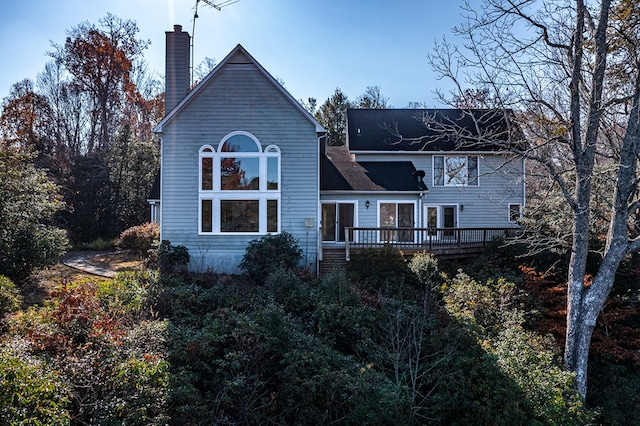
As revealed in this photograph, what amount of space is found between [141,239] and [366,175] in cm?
1026

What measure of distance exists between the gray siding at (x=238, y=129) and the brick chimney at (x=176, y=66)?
1.01 metres

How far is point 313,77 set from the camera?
18609mm

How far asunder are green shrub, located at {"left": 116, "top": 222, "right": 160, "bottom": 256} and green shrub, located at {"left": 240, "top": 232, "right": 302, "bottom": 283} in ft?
15.7

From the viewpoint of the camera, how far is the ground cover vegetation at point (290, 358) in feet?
19.4

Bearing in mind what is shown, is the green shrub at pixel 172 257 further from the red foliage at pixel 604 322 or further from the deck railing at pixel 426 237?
the red foliage at pixel 604 322

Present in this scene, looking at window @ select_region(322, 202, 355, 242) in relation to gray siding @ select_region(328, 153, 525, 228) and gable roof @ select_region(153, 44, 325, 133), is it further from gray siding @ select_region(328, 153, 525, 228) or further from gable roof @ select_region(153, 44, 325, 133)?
gable roof @ select_region(153, 44, 325, 133)

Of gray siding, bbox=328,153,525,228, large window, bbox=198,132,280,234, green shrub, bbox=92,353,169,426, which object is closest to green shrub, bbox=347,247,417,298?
large window, bbox=198,132,280,234

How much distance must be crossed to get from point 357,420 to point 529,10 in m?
10.1

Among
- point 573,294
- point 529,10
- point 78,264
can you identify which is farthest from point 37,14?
point 573,294

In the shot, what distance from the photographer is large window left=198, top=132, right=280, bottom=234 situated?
14.0 m

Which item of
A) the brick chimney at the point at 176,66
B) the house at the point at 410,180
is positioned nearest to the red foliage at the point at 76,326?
the brick chimney at the point at 176,66

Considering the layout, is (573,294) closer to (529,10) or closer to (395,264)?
(395,264)

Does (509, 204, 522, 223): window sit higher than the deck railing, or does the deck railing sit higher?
(509, 204, 522, 223): window

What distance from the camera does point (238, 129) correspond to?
14109 mm
